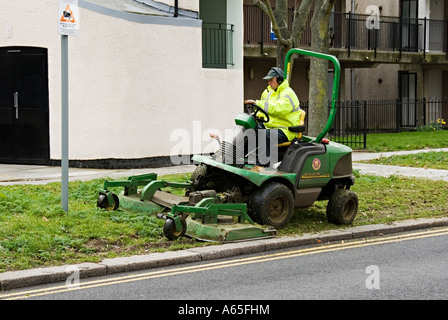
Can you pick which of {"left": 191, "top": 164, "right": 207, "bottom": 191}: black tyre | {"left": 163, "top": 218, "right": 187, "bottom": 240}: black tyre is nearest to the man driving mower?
{"left": 191, "top": 164, "right": 207, "bottom": 191}: black tyre

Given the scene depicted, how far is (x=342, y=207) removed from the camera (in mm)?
11383

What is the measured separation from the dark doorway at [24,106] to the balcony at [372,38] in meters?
8.94

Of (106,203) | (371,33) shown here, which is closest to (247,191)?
(106,203)

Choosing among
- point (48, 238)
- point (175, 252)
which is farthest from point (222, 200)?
point (48, 238)

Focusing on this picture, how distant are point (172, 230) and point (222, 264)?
2.95 feet

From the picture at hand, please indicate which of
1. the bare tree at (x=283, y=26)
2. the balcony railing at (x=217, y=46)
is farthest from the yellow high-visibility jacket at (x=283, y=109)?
the balcony railing at (x=217, y=46)

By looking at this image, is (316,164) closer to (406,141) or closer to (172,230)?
(172,230)

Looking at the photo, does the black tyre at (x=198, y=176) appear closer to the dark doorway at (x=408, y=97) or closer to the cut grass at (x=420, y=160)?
the cut grass at (x=420, y=160)

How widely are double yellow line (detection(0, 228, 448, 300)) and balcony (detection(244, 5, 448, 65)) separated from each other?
609 inches

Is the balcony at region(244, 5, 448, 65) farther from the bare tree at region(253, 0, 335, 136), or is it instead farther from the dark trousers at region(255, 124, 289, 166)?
the dark trousers at region(255, 124, 289, 166)

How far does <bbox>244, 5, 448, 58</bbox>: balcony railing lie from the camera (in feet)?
88.5

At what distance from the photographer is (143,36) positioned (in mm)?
18156

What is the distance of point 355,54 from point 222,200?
1964 centimetres

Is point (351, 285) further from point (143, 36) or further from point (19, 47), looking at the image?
point (19, 47)
